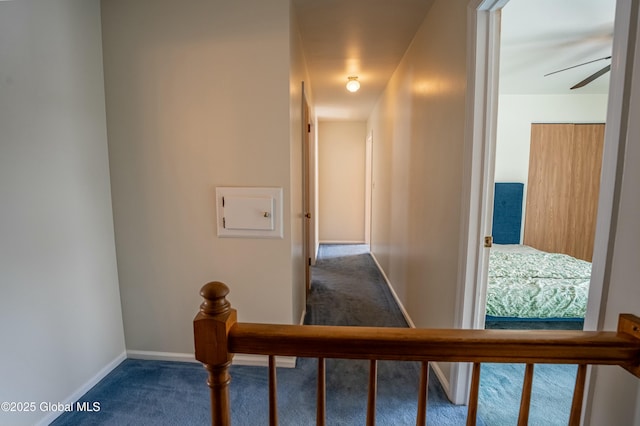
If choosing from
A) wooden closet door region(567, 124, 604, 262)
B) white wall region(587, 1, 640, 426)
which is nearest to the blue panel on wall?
wooden closet door region(567, 124, 604, 262)

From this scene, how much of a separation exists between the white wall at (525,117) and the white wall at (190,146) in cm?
361

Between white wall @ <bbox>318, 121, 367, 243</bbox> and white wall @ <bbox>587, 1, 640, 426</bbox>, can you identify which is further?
white wall @ <bbox>318, 121, 367, 243</bbox>

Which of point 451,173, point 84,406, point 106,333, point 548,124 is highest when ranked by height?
point 548,124

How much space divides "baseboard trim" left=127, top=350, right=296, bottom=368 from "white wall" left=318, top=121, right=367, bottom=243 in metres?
4.08

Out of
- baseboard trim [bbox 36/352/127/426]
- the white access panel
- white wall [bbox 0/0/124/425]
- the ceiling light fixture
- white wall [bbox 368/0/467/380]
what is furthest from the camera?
the ceiling light fixture

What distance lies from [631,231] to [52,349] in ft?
8.26

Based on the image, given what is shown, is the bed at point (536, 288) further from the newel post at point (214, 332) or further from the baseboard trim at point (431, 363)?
the newel post at point (214, 332)

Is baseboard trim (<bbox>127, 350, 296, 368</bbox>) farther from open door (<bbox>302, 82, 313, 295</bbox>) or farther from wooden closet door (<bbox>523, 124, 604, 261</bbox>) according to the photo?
wooden closet door (<bbox>523, 124, 604, 261</bbox>)

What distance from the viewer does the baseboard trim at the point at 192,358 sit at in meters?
1.98

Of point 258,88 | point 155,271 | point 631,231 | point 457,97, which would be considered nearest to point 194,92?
point 258,88

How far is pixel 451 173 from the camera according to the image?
5.49 feet

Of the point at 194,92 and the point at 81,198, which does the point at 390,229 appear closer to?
the point at 194,92

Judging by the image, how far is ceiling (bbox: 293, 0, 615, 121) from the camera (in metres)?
2.01

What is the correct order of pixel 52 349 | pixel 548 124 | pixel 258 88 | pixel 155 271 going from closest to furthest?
pixel 52 349
pixel 258 88
pixel 155 271
pixel 548 124
